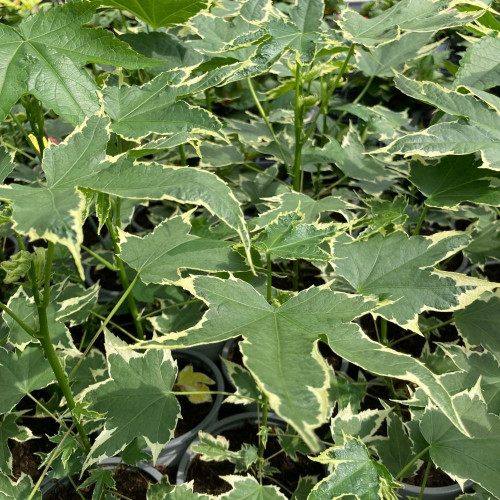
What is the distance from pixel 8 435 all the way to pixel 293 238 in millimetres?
764

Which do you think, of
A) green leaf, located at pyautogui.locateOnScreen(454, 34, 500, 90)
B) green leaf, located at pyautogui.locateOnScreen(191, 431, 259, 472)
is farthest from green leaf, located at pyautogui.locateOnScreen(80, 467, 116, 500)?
green leaf, located at pyautogui.locateOnScreen(454, 34, 500, 90)

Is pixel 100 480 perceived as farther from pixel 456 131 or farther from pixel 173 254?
pixel 456 131

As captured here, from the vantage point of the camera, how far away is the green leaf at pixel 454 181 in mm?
1110

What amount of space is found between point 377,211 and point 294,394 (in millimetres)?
682

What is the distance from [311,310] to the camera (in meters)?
0.76

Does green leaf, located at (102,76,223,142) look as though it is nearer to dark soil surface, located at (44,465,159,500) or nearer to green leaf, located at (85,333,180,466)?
green leaf, located at (85,333,180,466)

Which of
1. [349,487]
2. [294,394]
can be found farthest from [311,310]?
[349,487]

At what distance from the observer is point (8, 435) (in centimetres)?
112

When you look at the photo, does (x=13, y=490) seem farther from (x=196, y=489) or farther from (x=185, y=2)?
(x=185, y=2)

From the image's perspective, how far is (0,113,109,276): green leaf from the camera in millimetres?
578

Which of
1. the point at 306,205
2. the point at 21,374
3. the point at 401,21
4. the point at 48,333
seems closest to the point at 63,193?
the point at 48,333

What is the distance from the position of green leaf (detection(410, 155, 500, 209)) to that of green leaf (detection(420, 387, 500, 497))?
1.34 feet

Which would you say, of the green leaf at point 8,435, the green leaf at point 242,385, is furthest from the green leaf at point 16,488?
the green leaf at point 242,385

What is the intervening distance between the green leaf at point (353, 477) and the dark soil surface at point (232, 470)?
402 mm
